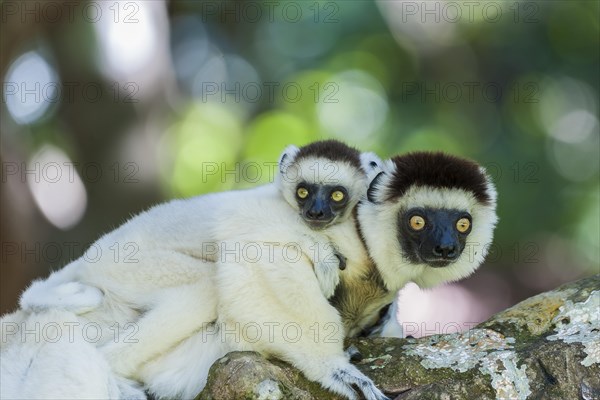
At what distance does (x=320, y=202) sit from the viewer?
641 cm

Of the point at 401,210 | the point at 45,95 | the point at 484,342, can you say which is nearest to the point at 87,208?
the point at 45,95

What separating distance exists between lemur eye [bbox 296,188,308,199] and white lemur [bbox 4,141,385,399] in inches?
0.5

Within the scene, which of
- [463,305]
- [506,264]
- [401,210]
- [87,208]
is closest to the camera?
[401,210]

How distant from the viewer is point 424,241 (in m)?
6.09

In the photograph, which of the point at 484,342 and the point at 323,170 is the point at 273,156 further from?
the point at 484,342

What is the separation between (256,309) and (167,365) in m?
0.79

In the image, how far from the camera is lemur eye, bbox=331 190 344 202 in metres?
6.72

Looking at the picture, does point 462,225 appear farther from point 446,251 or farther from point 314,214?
point 314,214

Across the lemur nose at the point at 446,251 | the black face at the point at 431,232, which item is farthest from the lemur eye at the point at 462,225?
the lemur nose at the point at 446,251

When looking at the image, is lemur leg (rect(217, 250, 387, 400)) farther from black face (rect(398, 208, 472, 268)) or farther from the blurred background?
the blurred background

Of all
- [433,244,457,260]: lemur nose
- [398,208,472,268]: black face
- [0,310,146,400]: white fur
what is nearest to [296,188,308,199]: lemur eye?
[398,208,472,268]: black face

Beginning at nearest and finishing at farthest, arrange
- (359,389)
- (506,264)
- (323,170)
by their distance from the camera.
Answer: (359,389) → (323,170) → (506,264)

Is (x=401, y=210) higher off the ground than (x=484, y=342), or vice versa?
(x=401, y=210)

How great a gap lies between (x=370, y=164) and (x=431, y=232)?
3.55 feet
